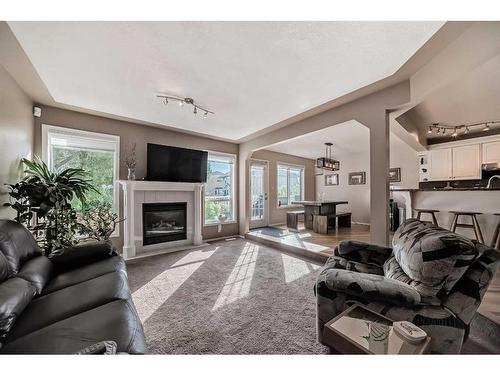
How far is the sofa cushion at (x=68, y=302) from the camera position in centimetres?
108

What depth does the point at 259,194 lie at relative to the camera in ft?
21.0

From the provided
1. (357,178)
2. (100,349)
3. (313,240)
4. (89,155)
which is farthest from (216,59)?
(357,178)

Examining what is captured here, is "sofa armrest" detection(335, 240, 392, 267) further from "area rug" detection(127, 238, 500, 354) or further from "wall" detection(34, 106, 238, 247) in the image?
"wall" detection(34, 106, 238, 247)

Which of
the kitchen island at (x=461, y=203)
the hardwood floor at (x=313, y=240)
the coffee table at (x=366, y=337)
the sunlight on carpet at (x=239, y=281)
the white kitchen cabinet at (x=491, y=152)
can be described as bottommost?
the sunlight on carpet at (x=239, y=281)

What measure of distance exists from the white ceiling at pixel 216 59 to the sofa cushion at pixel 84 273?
1877 millimetres

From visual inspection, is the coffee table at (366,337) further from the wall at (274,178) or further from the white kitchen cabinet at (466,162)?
the white kitchen cabinet at (466,162)

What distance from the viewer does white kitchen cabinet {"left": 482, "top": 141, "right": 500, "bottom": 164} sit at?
4156 mm

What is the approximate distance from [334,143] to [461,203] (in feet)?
10.3

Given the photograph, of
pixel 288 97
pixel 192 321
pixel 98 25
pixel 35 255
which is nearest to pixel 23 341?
pixel 192 321

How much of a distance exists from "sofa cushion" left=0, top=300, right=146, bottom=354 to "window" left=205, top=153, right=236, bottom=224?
3.79 m

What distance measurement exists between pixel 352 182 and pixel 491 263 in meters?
6.32

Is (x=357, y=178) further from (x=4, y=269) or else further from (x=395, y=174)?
(x=4, y=269)

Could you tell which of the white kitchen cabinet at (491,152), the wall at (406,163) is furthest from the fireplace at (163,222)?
the white kitchen cabinet at (491,152)
